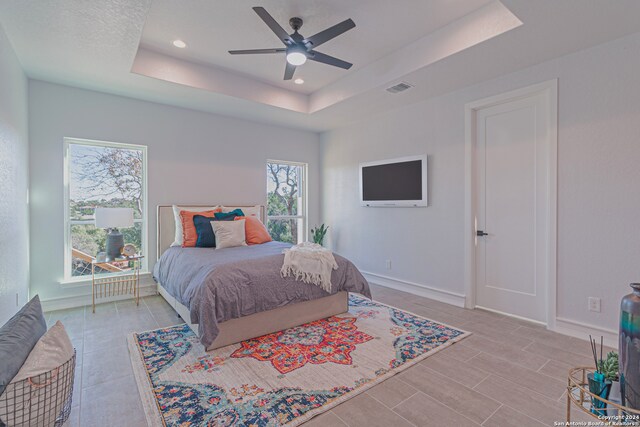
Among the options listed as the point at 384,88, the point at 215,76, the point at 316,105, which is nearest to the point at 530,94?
the point at 384,88

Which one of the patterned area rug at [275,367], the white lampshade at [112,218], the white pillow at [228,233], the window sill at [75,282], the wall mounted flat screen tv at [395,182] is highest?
the wall mounted flat screen tv at [395,182]

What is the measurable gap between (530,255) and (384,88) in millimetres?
2433

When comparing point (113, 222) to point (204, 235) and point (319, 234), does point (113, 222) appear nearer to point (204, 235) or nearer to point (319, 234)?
point (204, 235)

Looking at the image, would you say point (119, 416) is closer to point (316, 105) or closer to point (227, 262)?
point (227, 262)

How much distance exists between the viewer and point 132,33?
254 centimetres

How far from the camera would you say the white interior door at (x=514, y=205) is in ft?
9.99

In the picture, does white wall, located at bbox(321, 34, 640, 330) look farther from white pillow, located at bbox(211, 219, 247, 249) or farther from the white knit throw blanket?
white pillow, located at bbox(211, 219, 247, 249)

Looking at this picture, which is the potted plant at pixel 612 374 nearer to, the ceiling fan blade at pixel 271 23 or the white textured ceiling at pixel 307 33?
the white textured ceiling at pixel 307 33

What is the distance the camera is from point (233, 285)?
250cm

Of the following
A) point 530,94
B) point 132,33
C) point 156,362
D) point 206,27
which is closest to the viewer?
point 156,362

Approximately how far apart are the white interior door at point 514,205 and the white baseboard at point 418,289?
270mm

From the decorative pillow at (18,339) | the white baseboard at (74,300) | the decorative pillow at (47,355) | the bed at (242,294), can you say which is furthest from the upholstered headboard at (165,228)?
the decorative pillow at (47,355)

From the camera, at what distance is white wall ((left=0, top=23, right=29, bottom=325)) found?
232 cm

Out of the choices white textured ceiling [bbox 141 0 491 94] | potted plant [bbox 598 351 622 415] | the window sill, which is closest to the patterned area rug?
potted plant [bbox 598 351 622 415]
